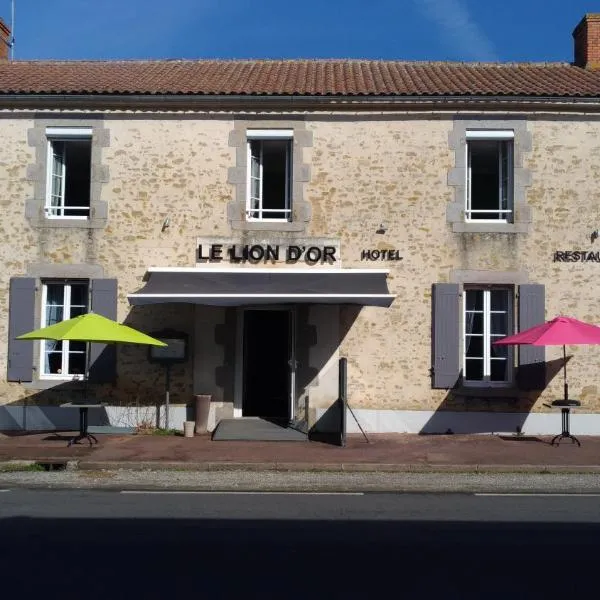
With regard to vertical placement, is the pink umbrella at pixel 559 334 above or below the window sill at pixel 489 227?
below

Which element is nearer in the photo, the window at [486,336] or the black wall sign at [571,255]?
the black wall sign at [571,255]

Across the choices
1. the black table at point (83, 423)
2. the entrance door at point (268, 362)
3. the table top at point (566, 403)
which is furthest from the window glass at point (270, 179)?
the table top at point (566, 403)

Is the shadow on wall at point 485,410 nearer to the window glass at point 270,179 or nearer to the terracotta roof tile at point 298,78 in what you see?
the window glass at point 270,179

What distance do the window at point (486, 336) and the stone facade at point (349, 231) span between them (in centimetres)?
39

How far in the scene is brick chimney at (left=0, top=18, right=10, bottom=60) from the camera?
1714 centimetres

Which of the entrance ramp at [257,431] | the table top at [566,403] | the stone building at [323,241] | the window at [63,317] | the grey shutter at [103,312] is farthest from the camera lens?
the window at [63,317]

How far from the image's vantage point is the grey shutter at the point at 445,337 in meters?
13.0

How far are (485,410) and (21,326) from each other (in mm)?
8405

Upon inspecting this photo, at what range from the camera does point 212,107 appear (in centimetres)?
1330

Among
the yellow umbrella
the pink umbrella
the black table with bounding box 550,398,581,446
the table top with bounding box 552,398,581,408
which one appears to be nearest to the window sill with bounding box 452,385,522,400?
the black table with bounding box 550,398,581,446

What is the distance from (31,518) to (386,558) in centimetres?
352

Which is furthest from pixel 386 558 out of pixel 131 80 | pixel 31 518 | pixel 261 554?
pixel 131 80

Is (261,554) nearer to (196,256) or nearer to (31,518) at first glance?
(31,518)

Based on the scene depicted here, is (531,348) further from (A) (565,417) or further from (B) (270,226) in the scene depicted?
(B) (270,226)
